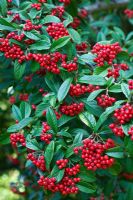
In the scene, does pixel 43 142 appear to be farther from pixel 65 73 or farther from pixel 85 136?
pixel 65 73

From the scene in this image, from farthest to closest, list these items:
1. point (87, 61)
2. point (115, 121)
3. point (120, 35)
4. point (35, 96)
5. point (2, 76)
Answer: point (120, 35) < point (2, 76) < point (35, 96) < point (87, 61) < point (115, 121)

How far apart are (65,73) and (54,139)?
0.88 feet

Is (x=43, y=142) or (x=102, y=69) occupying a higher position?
(x=102, y=69)

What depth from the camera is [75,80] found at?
1.73 meters

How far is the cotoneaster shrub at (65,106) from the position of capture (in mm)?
1594

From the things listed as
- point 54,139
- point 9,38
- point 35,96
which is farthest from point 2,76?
point 54,139

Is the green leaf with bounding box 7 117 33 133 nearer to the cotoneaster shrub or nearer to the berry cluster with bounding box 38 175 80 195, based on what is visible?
the cotoneaster shrub

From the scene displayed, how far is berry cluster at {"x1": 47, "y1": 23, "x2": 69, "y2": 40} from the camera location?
1.77 m

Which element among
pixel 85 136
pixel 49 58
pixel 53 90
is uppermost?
pixel 49 58

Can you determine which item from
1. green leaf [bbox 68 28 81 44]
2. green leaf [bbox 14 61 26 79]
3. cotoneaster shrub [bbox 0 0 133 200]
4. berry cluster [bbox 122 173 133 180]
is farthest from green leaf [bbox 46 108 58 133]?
berry cluster [bbox 122 173 133 180]

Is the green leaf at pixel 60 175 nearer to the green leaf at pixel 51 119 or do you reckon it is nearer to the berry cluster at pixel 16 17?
the green leaf at pixel 51 119

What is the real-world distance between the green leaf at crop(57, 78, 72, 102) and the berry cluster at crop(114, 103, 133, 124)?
0.76 ft

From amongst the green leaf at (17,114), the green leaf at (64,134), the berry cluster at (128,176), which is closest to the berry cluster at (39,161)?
the green leaf at (64,134)

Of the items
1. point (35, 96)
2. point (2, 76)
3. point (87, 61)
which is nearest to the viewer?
point (87, 61)
